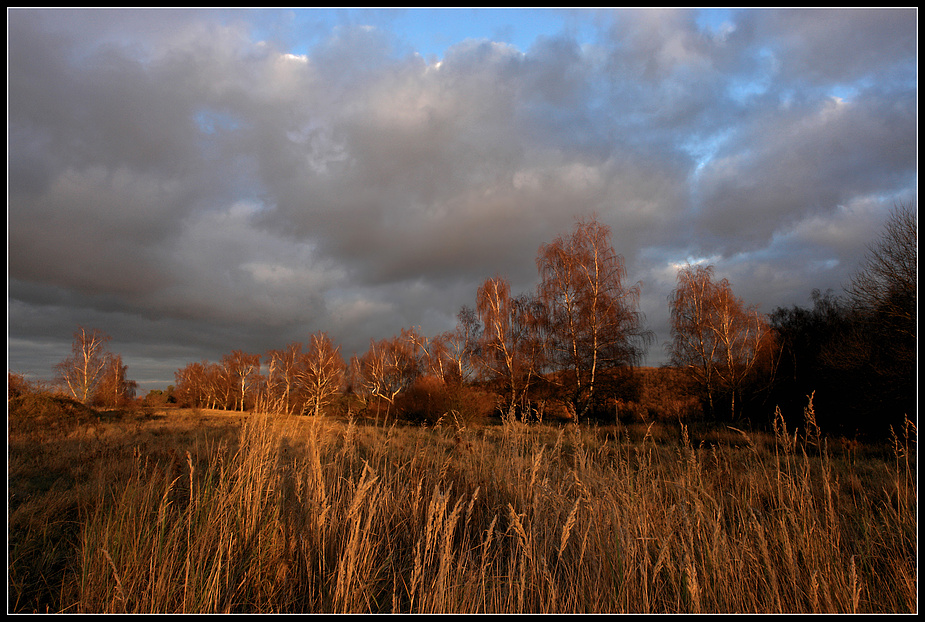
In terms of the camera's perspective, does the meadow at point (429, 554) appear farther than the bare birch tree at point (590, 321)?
No

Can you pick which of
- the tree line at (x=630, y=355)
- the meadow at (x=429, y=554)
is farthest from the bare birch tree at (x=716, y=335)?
the meadow at (x=429, y=554)

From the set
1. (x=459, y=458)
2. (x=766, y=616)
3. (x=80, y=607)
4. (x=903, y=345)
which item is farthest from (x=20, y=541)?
(x=903, y=345)

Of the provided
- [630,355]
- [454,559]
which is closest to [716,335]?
[630,355]

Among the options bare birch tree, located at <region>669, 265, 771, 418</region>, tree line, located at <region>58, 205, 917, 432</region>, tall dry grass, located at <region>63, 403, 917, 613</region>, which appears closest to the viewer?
tall dry grass, located at <region>63, 403, 917, 613</region>

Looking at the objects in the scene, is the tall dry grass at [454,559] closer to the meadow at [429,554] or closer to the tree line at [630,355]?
the meadow at [429,554]

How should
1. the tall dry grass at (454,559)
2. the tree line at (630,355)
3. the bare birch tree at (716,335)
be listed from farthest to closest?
the bare birch tree at (716,335) → the tree line at (630,355) → the tall dry grass at (454,559)

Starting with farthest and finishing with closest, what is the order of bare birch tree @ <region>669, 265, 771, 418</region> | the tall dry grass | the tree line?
bare birch tree @ <region>669, 265, 771, 418</region>, the tree line, the tall dry grass

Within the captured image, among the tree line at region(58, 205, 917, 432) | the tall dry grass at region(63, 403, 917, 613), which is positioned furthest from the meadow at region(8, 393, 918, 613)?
the tree line at region(58, 205, 917, 432)

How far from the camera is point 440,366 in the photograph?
2419cm

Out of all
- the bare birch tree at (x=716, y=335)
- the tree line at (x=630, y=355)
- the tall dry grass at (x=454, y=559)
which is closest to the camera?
the tall dry grass at (x=454, y=559)

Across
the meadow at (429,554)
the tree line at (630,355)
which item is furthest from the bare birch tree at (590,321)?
the meadow at (429,554)

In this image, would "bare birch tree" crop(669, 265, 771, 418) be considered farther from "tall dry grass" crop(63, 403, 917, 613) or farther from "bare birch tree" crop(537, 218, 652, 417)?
"tall dry grass" crop(63, 403, 917, 613)

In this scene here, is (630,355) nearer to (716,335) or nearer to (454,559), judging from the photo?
(716,335)

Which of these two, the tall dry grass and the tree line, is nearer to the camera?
the tall dry grass
